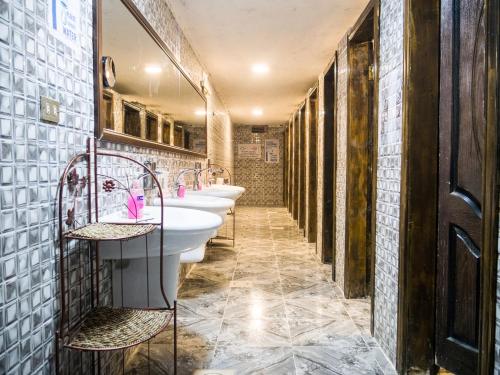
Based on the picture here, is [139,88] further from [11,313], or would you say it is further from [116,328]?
[11,313]

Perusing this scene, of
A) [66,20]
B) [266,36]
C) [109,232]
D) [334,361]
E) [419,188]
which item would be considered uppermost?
[266,36]

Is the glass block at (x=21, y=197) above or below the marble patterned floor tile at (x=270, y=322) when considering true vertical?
above

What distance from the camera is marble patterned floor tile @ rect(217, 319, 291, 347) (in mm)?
2121

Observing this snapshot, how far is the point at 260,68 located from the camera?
4.57m

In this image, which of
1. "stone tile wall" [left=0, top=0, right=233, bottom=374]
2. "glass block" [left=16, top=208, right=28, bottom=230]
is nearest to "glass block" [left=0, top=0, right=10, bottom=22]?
"stone tile wall" [left=0, top=0, right=233, bottom=374]

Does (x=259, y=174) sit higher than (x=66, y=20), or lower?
lower

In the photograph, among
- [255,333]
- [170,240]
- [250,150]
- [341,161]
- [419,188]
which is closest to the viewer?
[170,240]

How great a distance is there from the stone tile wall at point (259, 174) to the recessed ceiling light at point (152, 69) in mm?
8107

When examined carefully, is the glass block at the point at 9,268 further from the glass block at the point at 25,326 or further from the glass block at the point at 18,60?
the glass block at the point at 18,60

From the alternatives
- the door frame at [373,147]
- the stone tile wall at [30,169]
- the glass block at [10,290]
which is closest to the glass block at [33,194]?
the stone tile wall at [30,169]

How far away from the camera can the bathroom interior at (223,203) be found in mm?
1022

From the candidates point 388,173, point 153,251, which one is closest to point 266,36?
point 388,173

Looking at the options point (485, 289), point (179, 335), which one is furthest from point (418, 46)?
point (179, 335)

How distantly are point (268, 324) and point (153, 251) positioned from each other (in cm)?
125
